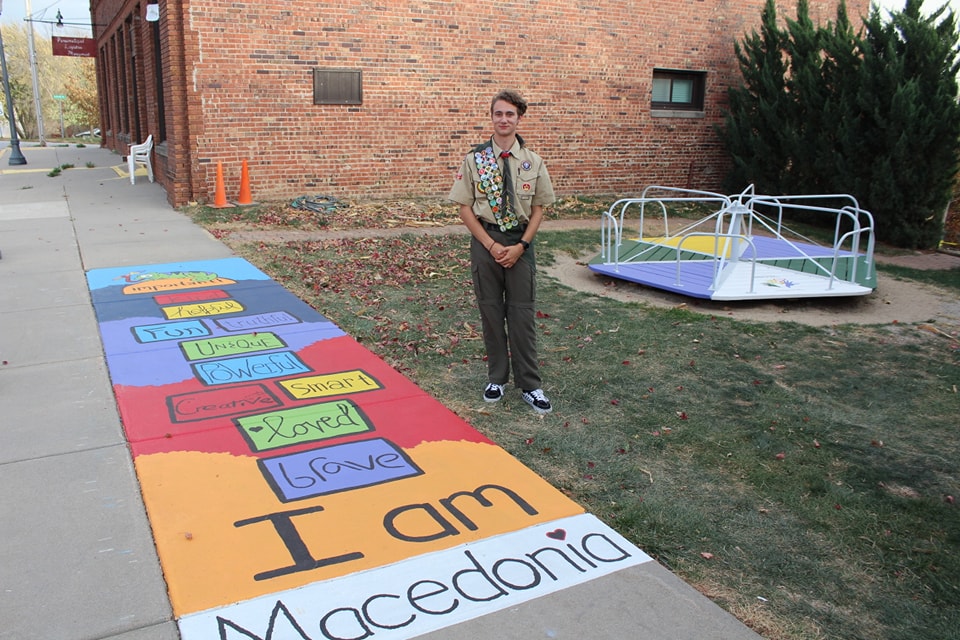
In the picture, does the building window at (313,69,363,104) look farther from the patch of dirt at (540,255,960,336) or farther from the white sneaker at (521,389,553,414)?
the white sneaker at (521,389,553,414)

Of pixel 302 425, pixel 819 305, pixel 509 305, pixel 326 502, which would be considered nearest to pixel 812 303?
pixel 819 305

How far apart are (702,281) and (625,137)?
8.84m

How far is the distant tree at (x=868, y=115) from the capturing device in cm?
1265

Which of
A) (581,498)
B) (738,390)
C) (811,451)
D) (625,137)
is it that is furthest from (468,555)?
(625,137)

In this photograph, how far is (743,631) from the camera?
2.84 m

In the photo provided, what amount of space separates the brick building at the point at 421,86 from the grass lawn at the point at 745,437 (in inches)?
252

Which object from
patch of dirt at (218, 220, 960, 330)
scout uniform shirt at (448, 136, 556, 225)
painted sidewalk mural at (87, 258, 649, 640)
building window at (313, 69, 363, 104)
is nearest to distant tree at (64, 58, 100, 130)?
building window at (313, 69, 363, 104)

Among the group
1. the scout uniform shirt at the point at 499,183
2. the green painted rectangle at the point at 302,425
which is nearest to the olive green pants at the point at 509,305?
the scout uniform shirt at the point at 499,183

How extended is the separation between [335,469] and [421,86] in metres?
11.6

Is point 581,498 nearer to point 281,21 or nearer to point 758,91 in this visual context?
point 281,21

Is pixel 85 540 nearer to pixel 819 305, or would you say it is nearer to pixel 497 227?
pixel 497 227

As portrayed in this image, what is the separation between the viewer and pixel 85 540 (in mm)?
3346

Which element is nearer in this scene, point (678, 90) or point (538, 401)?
point (538, 401)

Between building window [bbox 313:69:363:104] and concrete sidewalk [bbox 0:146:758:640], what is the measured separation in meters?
7.32
